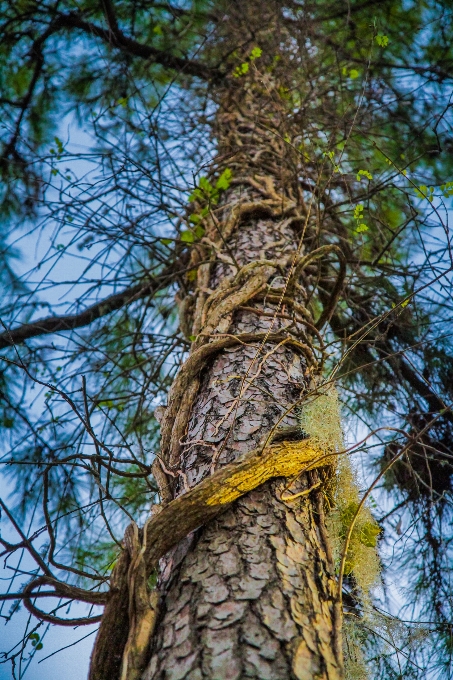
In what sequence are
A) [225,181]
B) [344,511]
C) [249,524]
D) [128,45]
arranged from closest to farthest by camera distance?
[249,524] → [344,511] → [225,181] → [128,45]

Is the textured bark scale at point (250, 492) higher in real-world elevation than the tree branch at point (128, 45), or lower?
lower

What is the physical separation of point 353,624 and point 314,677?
43 centimetres

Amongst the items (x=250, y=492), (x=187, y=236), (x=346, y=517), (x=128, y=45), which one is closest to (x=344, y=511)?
(x=346, y=517)

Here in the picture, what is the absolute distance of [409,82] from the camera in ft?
9.58

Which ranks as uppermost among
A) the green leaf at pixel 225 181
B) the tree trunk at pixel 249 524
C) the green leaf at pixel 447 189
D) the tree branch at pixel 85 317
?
the green leaf at pixel 225 181

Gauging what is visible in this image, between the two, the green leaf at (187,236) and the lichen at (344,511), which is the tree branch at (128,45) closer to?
the green leaf at (187,236)

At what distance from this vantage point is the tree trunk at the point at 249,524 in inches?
31.1

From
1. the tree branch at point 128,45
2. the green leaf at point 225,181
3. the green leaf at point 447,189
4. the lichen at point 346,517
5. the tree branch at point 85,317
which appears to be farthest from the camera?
the tree branch at point 128,45

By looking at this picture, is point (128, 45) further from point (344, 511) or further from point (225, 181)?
point (344, 511)

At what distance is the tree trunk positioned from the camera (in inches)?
31.1

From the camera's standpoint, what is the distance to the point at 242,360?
1360mm

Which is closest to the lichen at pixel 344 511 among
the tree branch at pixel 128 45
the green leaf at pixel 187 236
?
the green leaf at pixel 187 236

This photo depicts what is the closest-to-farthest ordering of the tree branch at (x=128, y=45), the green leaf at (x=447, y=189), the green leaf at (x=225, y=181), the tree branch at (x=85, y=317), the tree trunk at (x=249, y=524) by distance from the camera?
1. the tree trunk at (x=249, y=524)
2. the green leaf at (x=447, y=189)
3. the green leaf at (x=225, y=181)
4. the tree branch at (x=85, y=317)
5. the tree branch at (x=128, y=45)

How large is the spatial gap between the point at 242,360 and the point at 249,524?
19.3 inches
